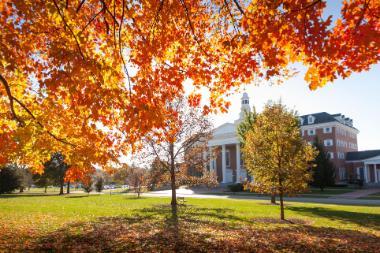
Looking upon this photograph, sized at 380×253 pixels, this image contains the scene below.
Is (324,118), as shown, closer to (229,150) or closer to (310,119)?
(310,119)

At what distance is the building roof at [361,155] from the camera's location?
56525 mm

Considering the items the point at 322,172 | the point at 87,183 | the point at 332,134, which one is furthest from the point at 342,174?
the point at 87,183

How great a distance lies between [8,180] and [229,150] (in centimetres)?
4048

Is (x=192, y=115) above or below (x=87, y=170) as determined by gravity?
above

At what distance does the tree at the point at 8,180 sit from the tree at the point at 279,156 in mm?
44838

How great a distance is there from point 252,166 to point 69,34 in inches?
486

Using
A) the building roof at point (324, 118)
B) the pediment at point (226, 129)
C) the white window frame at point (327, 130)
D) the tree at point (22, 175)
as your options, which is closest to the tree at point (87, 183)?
the tree at point (22, 175)

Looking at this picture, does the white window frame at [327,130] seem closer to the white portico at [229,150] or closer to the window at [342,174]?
the window at [342,174]

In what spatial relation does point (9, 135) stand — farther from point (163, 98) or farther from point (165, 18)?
point (165, 18)

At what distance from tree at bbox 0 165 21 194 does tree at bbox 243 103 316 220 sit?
1765 inches

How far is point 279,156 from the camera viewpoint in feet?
53.9

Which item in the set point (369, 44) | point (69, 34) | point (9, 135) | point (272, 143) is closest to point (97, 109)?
point (69, 34)

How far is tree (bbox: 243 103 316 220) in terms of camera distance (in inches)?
635

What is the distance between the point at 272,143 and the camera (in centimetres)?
1680
